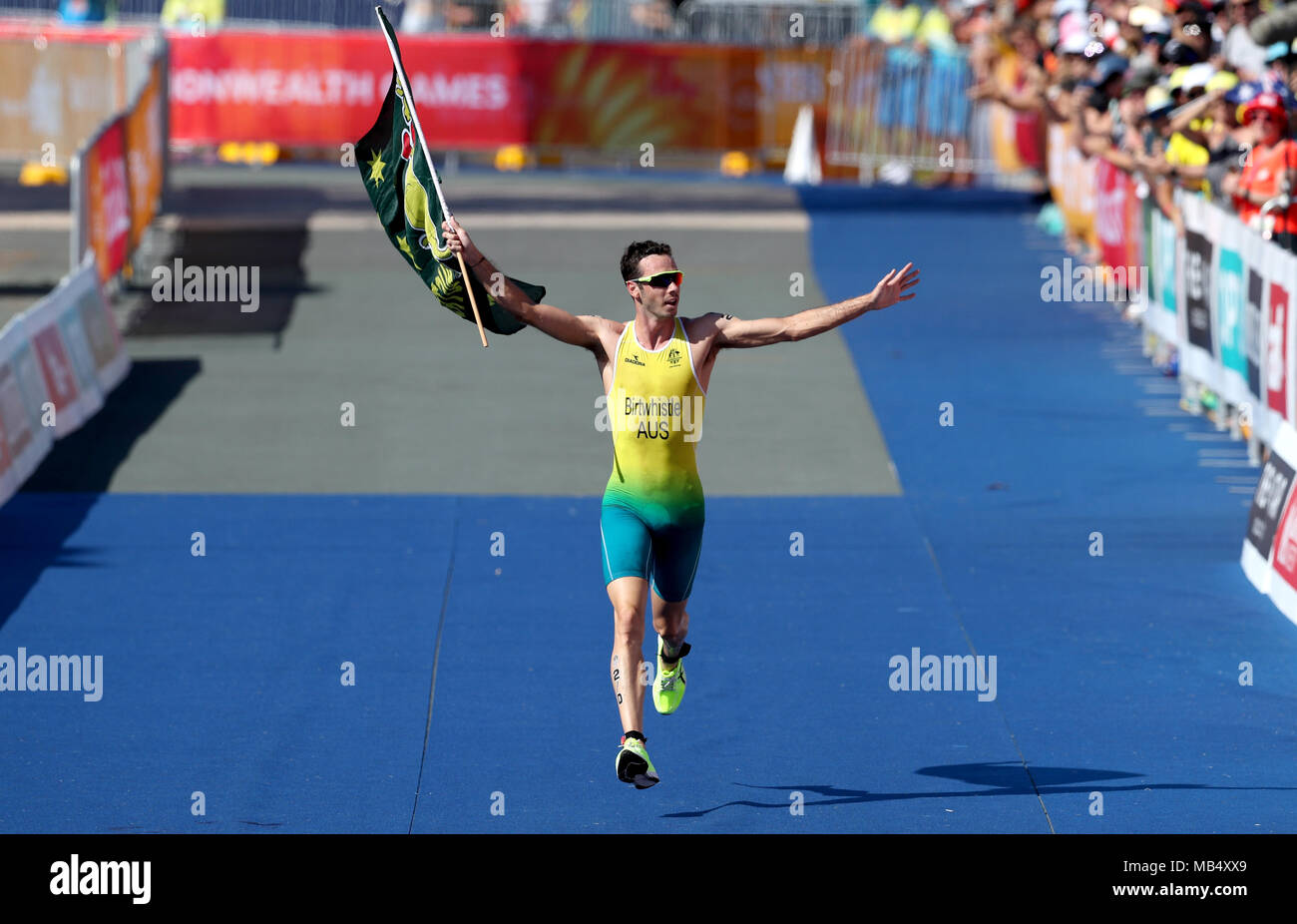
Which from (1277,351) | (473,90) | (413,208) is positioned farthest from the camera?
(473,90)

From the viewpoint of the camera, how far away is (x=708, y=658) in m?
11.9

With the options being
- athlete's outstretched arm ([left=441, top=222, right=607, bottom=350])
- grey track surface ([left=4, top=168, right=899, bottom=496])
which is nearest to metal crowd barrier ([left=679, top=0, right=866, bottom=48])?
grey track surface ([left=4, top=168, right=899, bottom=496])

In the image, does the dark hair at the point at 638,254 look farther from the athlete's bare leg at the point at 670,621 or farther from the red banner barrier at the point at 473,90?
the red banner barrier at the point at 473,90

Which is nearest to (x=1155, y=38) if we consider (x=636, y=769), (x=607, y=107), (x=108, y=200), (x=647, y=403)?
(x=108, y=200)

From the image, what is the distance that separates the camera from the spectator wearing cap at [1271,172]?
15789 mm

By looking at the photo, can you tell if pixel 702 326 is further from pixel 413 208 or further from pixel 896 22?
pixel 896 22

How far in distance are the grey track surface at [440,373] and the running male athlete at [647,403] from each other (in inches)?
266

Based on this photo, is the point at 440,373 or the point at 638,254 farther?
the point at 440,373

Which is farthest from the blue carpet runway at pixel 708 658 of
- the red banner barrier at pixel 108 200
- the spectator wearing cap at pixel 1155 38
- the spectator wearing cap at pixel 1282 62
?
the red banner barrier at pixel 108 200

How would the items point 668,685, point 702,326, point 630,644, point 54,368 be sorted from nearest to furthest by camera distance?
point 630,644 < point 702,326 < point 668,685 < point 54,368

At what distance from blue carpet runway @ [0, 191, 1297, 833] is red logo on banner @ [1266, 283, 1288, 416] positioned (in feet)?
3.10

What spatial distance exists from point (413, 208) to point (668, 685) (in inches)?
99.9

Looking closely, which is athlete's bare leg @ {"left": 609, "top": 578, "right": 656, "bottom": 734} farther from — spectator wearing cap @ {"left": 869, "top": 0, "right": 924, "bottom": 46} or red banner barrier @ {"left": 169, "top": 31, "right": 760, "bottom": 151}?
red banner barrier @ {"left": 169, "top": 31, "right": 760, "bottom": 151}
